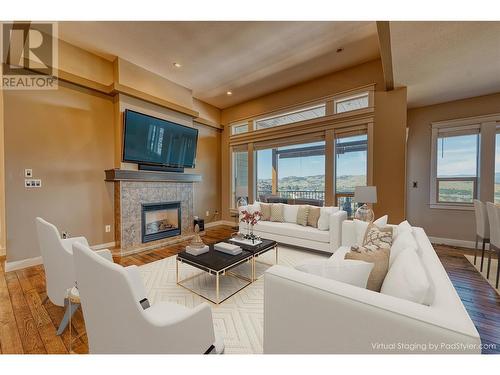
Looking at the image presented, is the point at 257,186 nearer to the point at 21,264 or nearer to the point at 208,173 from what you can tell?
the point at 208,173

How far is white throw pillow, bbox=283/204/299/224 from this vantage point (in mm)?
3996

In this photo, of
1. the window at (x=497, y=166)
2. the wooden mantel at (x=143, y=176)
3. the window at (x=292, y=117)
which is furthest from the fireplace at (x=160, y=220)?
the window at (x=497, y=166)

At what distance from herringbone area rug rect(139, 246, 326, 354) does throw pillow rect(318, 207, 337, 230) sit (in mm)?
587

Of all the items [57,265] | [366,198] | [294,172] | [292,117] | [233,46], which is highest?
[233,46]

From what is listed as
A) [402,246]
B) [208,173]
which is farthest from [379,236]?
[208,173]

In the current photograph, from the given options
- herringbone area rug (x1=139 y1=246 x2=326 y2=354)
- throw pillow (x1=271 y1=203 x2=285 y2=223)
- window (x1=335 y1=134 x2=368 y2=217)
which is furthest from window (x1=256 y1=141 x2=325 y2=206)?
herringbone area rug (x1=139 y1=246 x2=326 y2=354)

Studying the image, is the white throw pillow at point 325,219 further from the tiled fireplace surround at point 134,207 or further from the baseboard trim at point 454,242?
the tiled fireplace surround at point 134,207

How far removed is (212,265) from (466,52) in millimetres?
3707

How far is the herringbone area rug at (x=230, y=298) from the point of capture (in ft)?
5.31

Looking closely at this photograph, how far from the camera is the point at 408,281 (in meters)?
0.94

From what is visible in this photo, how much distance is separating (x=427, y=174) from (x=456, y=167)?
1.46ft

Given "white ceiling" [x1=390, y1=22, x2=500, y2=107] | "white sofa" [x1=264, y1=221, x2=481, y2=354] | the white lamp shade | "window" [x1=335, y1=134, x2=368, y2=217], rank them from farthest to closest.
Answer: "window" [x1=335, y1=134, x2=368, y2=217]
the white lamp shade
"white ceiling" [x1=390, y1=22, x2=500, y2=107]
"white sofa" [x1=264, y1=221, x2=481, y2=354]

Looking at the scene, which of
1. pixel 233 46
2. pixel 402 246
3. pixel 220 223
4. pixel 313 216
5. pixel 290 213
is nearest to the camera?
pixel 402 246

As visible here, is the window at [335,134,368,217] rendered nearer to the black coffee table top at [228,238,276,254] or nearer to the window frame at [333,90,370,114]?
the window frame at [333,90,370,114]
